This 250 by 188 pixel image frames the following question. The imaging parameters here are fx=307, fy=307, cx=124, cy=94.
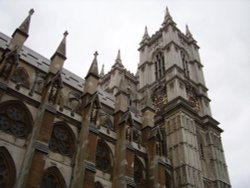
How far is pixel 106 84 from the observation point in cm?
4697

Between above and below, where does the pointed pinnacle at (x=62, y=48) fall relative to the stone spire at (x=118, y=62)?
below

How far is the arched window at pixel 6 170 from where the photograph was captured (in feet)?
55.3

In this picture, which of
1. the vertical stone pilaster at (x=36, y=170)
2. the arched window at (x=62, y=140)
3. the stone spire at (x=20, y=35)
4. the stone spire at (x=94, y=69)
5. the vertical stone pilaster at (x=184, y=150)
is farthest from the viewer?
the stone spire at (x=94, y=69)

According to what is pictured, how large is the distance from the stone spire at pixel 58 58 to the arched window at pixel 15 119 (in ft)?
14.9

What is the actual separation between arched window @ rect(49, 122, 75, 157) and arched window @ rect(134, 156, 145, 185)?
250 inches

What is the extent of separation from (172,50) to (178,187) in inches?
704

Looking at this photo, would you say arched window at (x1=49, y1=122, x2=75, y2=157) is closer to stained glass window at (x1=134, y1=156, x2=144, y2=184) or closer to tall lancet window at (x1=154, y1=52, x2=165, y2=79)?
stained glass window at (x1=134, y1=156, x2=144, y2=184)

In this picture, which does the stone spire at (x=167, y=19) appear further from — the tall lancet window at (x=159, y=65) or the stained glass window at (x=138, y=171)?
the stained glass window at (x=138, y=171)

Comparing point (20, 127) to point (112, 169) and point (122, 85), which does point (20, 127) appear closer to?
point (112, 169)

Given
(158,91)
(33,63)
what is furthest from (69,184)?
Result: (158,91)

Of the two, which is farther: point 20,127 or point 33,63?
point 33,63

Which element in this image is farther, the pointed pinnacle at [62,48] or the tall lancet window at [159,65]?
the tall lancet window at [159,65]

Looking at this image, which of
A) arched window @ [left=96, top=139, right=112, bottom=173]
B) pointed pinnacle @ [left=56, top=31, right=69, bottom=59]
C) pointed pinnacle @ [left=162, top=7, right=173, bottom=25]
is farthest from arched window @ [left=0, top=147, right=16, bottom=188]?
pointed pinnacle @ [left=162, top=7, right=173, bottom=25]

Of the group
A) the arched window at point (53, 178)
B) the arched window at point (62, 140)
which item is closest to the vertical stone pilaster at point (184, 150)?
the arched window at point (62, 140)
